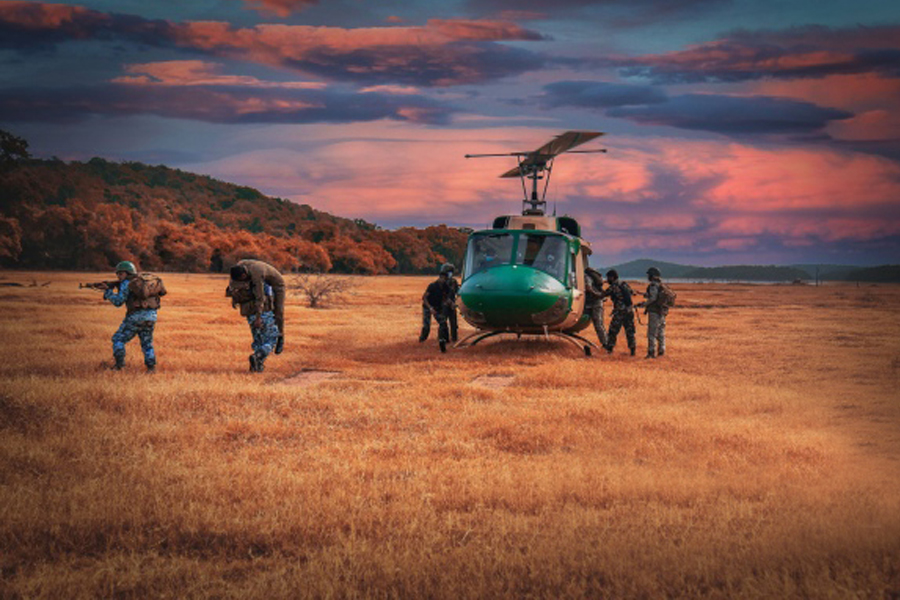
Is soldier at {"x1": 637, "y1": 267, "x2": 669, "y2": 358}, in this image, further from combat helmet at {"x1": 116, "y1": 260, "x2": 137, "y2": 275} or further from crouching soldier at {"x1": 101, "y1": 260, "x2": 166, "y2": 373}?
combat helmet at {"x1": 116, "y1": 260, "x2": 137, "y2": 275}

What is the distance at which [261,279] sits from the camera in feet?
51.1

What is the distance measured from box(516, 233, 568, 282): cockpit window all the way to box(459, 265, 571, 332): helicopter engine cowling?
1.22 feet

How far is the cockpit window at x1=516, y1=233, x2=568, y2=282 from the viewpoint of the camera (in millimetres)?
18062

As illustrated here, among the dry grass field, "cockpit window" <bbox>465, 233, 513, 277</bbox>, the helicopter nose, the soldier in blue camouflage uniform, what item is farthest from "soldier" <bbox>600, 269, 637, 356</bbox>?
the soldier in blue camouflage uniform

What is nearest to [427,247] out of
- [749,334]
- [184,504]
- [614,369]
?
[749,334]

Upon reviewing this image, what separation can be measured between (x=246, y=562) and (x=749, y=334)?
969 inches

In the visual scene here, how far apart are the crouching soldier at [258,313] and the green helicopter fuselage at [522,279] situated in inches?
180

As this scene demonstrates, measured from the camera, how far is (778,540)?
227 inches

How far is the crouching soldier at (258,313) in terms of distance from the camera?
15445 mm

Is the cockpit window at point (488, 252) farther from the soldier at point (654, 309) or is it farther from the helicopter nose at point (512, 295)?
the soldier at point (654, 309)

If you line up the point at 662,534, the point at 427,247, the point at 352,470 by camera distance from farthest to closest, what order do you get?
1. the point at 427,247
2. the point at 352,470
3. the point at 662,534

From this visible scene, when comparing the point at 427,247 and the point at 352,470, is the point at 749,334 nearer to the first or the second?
the point at 352,470

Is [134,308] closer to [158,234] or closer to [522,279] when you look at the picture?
[522,279]

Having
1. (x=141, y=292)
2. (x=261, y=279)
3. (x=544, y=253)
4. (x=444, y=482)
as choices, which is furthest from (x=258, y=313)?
(x=444, y=482)
